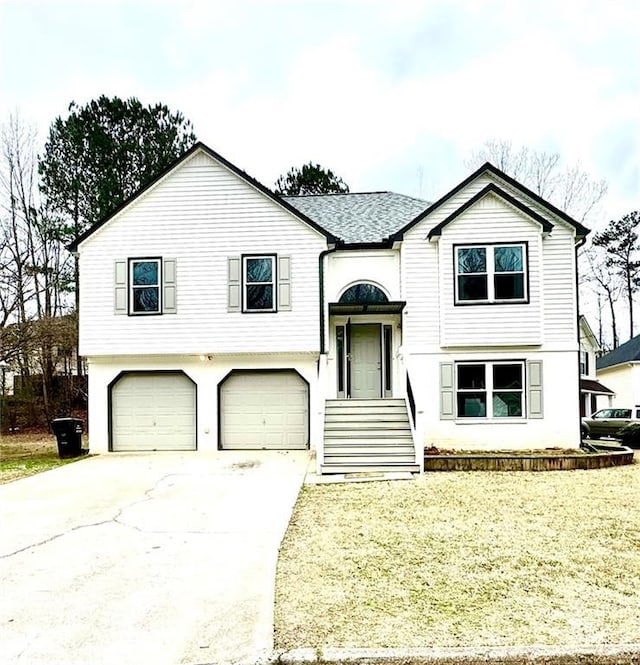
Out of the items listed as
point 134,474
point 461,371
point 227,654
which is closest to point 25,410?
point 134,474

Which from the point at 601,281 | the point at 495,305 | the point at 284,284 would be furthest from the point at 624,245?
the point at 284,284

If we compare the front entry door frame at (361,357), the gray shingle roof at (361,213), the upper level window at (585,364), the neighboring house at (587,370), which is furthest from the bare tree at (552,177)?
the front entry door frame at (361,357)

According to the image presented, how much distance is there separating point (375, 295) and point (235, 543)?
9440 mm

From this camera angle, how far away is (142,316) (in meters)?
15.0

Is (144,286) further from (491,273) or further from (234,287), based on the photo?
(491,273)

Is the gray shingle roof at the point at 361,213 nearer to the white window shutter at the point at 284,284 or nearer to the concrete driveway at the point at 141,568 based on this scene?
the white window shutter at the point at 284,284

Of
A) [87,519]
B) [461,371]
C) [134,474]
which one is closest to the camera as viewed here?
[87,519]

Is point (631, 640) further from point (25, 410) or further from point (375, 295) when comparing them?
point (25, 410)

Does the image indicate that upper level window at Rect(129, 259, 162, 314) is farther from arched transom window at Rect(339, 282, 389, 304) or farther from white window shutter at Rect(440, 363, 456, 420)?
white window shutter at Rect(440, 363, 456, 420)

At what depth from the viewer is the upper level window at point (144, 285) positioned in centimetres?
1506

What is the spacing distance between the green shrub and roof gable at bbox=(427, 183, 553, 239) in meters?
8.50

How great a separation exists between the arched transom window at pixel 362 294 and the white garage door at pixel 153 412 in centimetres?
486

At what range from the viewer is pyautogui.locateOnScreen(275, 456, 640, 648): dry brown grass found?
13.6 feet

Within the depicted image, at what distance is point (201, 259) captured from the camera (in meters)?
15.0
